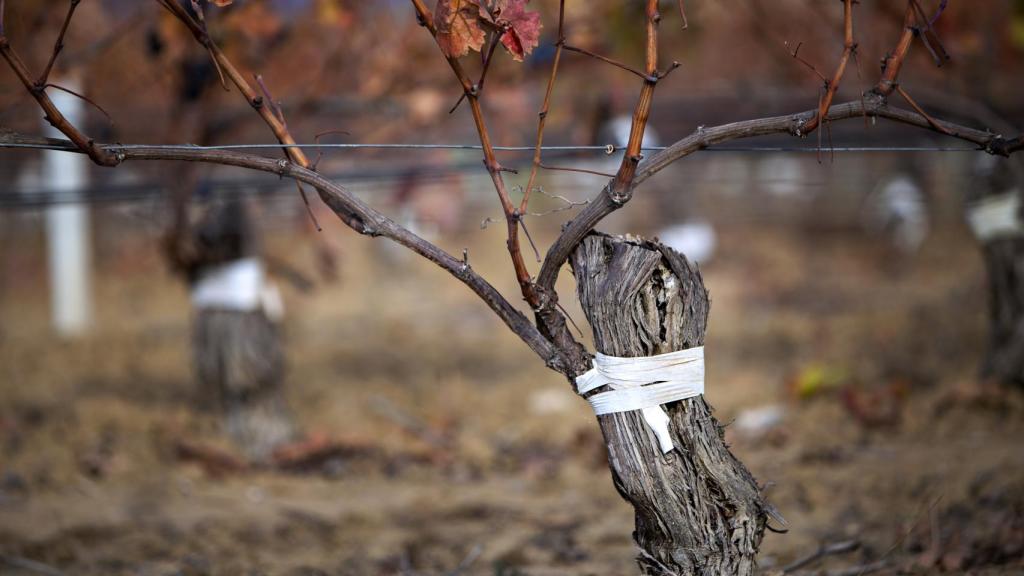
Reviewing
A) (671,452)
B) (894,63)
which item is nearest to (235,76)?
(671,452)

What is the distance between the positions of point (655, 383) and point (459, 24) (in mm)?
812

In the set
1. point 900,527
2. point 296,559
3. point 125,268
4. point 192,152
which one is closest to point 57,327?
point 125,268

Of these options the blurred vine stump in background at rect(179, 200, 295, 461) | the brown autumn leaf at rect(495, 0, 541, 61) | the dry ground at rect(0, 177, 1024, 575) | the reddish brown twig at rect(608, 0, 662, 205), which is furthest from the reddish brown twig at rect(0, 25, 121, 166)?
the blurred vine stump in background at rect(179, 200, 295, 461)

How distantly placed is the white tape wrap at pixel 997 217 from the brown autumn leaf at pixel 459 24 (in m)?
3.28

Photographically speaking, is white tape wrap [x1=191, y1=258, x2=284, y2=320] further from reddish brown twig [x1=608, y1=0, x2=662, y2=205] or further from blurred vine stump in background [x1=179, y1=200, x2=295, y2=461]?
reddish brown twig [x1=608, y1=0, x2=662, y2=205]

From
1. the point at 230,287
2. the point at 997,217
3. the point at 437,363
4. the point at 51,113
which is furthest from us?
the point at 437,363

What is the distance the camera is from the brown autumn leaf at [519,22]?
173cm

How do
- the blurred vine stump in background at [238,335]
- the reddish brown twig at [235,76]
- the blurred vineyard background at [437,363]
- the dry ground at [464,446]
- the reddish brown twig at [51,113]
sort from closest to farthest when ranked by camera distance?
1. the reddish brown twig at [51,113]
2. the reddish brown twig at [235,76]
3. the dry ground at [464,446]
4. the blurred vineyard background at [437,363]
5. the blurred vine stump in background at [238,335]

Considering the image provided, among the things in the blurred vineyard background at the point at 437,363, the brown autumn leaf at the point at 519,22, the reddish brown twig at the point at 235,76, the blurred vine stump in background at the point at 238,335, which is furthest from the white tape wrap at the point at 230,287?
the brown autumn leaf at the point at 519,22

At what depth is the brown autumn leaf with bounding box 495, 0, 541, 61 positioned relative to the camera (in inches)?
68.1

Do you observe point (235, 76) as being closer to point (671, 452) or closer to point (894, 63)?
point (671, 452)

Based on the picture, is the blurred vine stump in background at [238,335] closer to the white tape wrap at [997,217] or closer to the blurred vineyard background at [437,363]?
the blurred vineyard background at [437,363]

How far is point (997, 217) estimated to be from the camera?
4.09 metres

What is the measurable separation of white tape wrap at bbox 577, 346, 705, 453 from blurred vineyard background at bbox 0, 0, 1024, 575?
0.43 meters
